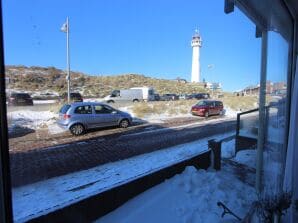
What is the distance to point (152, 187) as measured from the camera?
2.22m

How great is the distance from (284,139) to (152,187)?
1.41 meters

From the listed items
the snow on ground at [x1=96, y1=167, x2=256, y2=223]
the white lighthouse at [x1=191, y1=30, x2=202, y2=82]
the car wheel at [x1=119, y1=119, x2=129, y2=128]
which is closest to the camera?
the snow on ground at [x1=96, y1=167, x2=256, y2=223]

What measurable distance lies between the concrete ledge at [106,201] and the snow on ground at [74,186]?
0.14 ft

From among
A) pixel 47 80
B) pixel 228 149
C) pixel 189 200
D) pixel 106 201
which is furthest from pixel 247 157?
pixel 47 80

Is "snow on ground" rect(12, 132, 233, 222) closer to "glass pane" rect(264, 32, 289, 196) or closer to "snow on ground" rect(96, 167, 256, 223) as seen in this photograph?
"snow on ground" rect(96, 167, 256, 223)

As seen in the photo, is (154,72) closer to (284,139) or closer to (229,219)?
(229,219)

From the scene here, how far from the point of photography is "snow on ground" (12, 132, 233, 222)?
1.14 meters

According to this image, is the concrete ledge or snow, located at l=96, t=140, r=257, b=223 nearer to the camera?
the concrete ledge

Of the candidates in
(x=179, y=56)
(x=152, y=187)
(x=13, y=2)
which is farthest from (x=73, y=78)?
(x=152, y=187)

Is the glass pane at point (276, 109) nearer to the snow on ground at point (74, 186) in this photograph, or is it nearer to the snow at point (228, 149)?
the snow on ground at point (74, 186)

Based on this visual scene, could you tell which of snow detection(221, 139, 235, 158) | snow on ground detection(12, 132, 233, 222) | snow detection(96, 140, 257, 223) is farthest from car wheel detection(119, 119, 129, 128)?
snow detection(96, 140, 257, 223)

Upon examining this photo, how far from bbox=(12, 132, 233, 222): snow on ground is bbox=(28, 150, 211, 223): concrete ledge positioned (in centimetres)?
4

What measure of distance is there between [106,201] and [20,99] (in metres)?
1.10

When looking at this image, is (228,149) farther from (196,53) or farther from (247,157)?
(196,53)
